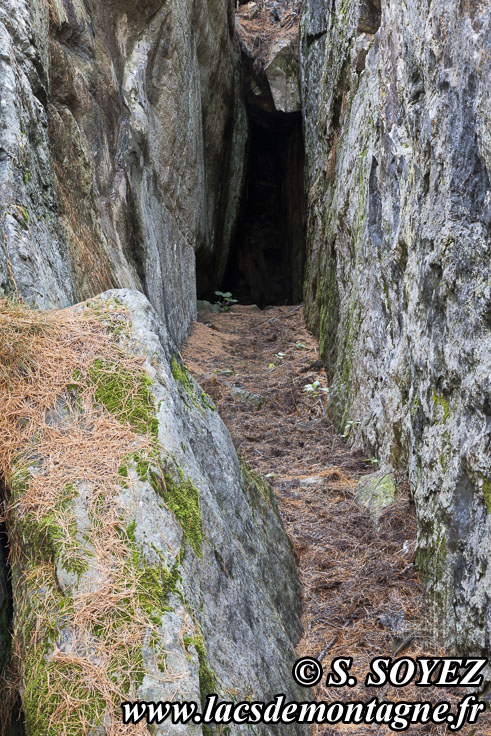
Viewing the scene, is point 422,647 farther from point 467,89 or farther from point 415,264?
point 467,89

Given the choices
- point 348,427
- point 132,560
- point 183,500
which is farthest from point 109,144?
point 132,560

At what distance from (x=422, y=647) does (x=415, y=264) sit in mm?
2522

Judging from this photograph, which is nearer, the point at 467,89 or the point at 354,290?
the point at 467,89

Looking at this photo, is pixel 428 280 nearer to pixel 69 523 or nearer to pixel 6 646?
pixel 69 523

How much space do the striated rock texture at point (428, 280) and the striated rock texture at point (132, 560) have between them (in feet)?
3.86

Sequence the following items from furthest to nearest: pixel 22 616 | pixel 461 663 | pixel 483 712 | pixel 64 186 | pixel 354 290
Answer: pixel 354 290 < pixel 64 186 < pixel 461 663 < pixel 483 712 < pixel 22 616

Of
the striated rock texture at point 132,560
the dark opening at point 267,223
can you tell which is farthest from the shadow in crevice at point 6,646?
the dark opening at point 267,223

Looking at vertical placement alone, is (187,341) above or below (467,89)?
below

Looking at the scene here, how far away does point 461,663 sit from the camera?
129 inches

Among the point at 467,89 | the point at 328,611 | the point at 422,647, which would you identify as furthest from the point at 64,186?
the point at 422,647

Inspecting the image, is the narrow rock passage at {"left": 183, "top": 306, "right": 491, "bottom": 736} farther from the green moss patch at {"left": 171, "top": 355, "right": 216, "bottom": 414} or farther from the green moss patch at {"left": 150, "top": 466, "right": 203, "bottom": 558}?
the green moss patch at {"left": 171, "top": 355, "right": 216, "bottom": 414}


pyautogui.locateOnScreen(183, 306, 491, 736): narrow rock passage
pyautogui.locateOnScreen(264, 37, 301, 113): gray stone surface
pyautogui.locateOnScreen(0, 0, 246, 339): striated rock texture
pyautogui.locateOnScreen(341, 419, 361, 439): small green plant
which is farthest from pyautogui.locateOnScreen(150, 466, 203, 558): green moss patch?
pyautogui.locateOnScreen(264, 37, 301, 113): gray stone surface

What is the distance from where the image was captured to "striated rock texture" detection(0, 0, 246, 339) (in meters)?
4.11

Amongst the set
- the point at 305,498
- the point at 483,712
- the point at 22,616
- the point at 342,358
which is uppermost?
the point at 342,358
